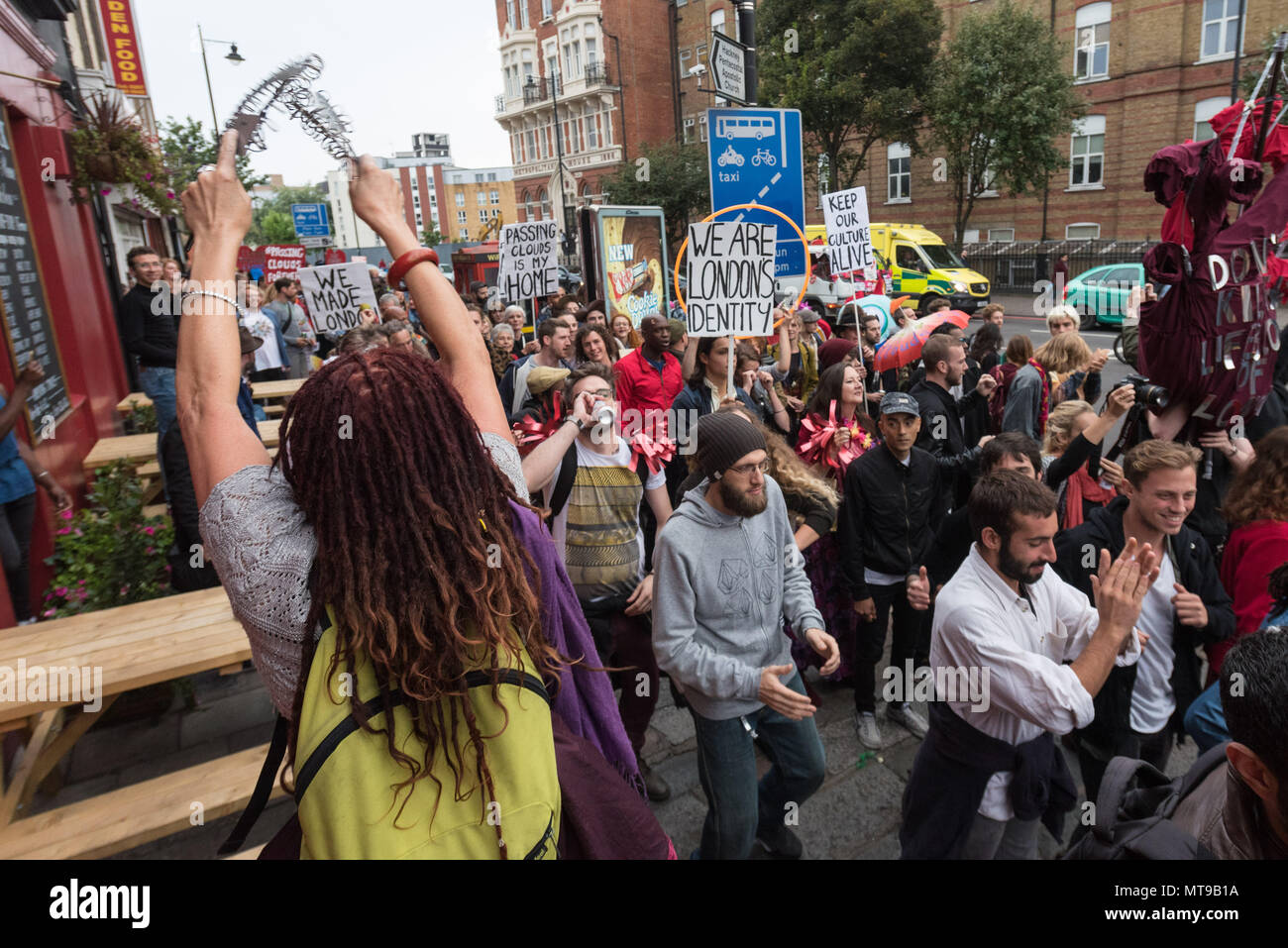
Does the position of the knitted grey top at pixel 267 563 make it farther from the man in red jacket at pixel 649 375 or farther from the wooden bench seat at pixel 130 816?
the man in red jacket at pixel 649 375

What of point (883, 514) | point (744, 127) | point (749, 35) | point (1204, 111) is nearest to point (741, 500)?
point (883, 514)

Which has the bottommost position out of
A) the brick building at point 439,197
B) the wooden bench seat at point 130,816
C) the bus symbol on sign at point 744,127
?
the wooden bench seat at point 130,816

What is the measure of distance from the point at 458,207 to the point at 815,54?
274 ft

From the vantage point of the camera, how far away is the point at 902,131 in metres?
26.7

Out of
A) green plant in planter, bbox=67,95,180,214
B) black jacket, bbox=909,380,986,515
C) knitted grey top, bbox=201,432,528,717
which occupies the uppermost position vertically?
green plant in planter, bbox=67,95,180,214

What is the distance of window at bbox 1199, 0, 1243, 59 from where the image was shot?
23797mm

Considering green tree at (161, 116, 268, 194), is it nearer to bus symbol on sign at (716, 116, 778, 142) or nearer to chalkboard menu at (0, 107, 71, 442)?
chalkboard menu at (0, 107, 71, 442)

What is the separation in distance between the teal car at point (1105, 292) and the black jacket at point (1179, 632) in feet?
56.3

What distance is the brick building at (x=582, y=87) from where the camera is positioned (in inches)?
1742

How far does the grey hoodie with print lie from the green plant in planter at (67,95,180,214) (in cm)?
592

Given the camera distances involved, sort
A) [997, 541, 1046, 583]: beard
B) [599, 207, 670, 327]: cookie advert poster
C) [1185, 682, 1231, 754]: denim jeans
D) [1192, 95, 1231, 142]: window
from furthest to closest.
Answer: [1192, 95, 1231, 142]: window
[599, 207, 670, 327]: cookie advert poster
[997, 541, 1046, 583]: beard
[1185, 682, 1231, 754]: denim jeans

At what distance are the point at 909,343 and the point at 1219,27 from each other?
26384mm

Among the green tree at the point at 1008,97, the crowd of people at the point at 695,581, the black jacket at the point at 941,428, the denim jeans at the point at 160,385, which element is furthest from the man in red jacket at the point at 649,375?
the green tree at the point at 1008,97

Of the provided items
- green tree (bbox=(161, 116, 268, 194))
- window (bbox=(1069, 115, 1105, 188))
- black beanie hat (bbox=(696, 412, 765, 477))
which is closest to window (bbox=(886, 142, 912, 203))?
window (bbox=(1069, 115, 1105, 188))
